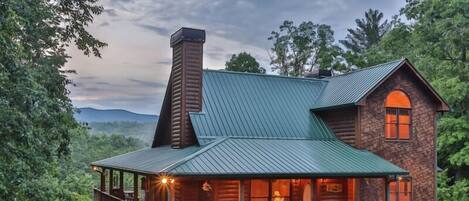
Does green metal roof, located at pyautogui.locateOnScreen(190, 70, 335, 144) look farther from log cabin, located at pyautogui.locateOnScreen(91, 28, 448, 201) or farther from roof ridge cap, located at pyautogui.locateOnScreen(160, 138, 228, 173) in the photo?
roof ridge cap, located at pyautogui.locateOnScreen(160, 138, 228, 173)

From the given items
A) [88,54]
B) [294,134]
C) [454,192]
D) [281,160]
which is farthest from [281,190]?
[454,192]

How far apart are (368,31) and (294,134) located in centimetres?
3699

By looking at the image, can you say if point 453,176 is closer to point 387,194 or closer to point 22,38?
point 387,194

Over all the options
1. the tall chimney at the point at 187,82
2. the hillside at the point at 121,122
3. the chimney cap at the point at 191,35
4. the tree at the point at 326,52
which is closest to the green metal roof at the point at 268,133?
the tall chimney at the point at 187,82

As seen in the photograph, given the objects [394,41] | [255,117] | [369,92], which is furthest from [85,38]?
[394,41]

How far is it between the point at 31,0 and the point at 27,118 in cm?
289

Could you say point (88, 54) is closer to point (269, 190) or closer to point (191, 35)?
point (191, 35)

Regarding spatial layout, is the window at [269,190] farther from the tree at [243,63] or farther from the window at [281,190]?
the tree at [243,63]

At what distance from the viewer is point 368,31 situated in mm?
51125

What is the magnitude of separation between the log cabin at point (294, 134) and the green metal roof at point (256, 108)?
0.13 feet

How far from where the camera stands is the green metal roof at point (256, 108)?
637 inches

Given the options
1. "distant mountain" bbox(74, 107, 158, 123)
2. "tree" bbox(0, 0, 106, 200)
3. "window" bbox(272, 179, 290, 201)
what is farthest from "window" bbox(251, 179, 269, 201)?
"distant mountain" bbox(74, 107, 158, 123)

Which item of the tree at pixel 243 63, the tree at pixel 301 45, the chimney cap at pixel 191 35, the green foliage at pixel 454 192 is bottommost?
the green foliage at pixel 454 192

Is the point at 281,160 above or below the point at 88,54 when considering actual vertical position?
below
